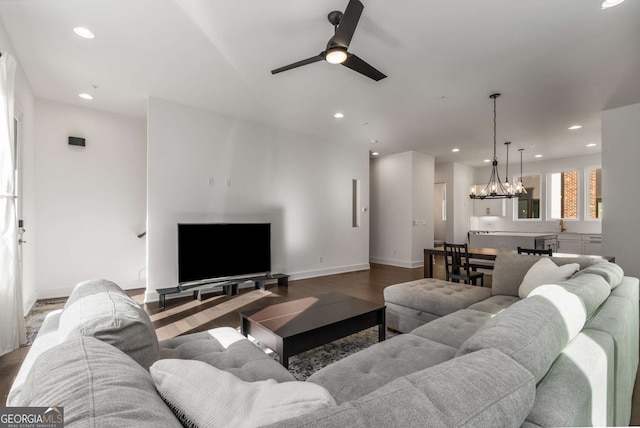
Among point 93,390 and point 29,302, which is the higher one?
point 93,390

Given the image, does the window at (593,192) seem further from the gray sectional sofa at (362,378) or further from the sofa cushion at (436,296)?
the gray sectional sofa at (362,378)

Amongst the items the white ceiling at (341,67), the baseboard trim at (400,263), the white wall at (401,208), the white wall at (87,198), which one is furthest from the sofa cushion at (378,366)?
the white wall at (401,208)

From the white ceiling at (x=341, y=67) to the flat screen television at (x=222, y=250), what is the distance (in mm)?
1938

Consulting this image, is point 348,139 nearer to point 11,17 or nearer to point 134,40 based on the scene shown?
point 134,40

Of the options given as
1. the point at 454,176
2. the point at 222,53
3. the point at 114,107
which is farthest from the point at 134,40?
the point at 454,176

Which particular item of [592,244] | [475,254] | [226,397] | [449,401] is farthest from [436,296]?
[592,244]

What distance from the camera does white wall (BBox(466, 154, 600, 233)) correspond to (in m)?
7.68

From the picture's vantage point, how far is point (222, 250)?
4766 mm

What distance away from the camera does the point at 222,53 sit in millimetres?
3121

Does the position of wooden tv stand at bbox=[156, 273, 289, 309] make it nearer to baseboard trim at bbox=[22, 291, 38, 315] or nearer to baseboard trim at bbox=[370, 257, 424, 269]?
baseboard trim at bbox=[22, 291, 38, 315]

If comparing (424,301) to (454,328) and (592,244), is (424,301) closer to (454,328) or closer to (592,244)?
(454,328)

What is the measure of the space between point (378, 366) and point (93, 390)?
129 centimetres

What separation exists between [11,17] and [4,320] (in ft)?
8.77

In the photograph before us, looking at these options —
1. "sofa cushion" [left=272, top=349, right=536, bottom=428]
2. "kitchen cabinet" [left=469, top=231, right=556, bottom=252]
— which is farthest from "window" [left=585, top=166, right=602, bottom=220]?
"sofa cushion" [left=272, top=349, right=536, bottom=428]
